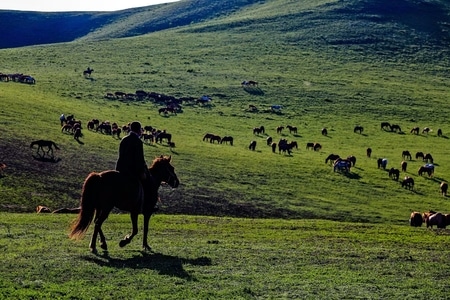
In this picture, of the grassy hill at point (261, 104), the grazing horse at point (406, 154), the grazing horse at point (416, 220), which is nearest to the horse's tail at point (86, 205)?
the grassy hill at point (261, 104)

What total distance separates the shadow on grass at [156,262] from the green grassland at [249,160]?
0.24 ft

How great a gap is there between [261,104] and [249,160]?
3491cm

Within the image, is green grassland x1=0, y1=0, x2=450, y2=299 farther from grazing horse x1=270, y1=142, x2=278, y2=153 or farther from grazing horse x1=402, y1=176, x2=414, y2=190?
grazing horse x1=402, y1=176, x2=414, y2=190

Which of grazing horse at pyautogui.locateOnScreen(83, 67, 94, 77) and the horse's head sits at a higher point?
grazing horse at pyautogui.locateOnScreen(83, 67, 94, 77)

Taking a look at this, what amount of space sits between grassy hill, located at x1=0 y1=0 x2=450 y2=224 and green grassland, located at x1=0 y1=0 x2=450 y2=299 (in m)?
0.25

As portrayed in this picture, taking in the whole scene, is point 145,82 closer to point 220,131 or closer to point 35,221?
point 220,131

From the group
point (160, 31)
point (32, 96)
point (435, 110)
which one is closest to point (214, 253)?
point (32, 96)

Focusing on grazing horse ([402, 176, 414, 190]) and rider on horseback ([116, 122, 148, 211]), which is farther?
grazing horse ([402, 176, 414, 190])

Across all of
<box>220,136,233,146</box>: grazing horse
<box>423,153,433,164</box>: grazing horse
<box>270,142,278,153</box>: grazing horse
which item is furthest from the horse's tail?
<box>423,153,433,164</box>: grazing horse

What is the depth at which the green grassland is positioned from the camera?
14583 mm

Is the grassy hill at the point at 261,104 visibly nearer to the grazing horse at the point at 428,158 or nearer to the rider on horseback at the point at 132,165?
the grazing horse at the point at 428,158

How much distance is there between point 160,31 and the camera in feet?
509

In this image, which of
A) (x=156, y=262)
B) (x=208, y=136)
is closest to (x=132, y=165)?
Answer: (x=156, y=262)

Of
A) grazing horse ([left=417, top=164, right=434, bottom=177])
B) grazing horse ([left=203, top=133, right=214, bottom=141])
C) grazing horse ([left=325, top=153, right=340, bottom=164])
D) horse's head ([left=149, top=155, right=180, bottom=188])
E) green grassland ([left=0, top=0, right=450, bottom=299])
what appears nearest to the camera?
green grassland ([left=0, top=0, right=450, bottom=299])
